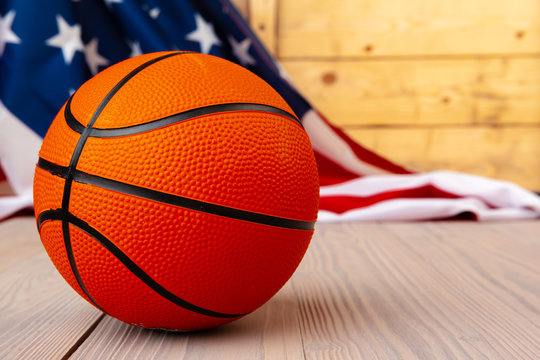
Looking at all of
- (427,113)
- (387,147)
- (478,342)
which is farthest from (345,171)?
(478,342)

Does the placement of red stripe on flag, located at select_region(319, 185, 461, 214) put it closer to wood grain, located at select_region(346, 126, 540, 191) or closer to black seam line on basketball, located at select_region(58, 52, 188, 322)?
wood grain, located at select_region(346, 126, 540, 191)

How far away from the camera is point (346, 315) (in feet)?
2.91

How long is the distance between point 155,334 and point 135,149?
0.31 m

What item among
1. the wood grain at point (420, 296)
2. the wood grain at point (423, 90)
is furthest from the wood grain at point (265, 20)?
the wood grain at point (420, 296)

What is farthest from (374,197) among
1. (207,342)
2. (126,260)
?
(126,260)

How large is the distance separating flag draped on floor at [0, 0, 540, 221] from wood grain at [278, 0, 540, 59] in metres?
0.31

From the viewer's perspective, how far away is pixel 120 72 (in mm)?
789

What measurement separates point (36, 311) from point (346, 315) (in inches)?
21.9

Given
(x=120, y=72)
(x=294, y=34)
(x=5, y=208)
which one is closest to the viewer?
(x=120, y=72)

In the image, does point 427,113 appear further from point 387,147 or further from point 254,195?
point 254,195

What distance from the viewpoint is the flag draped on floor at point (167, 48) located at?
6.33 ft

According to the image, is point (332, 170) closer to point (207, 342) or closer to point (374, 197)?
point (374, 197)

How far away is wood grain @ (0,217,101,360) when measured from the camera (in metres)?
0.76

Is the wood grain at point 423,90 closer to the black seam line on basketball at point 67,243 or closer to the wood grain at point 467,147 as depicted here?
the wood grain at point 467,147
